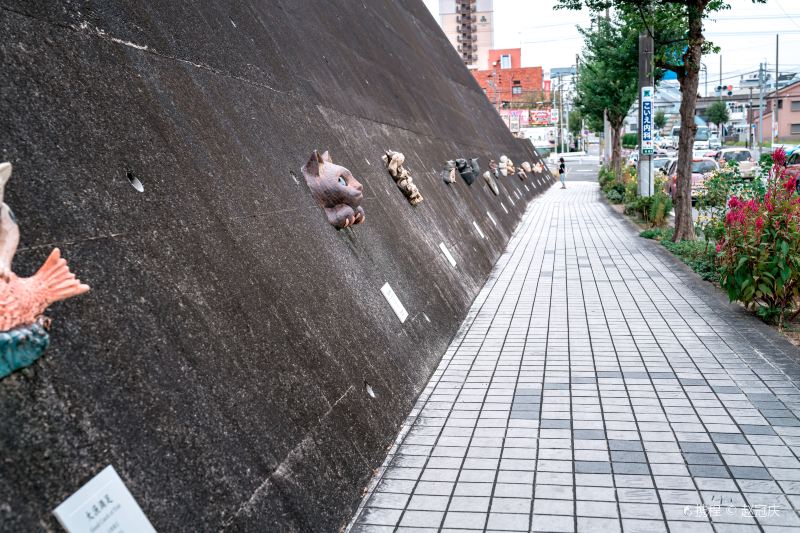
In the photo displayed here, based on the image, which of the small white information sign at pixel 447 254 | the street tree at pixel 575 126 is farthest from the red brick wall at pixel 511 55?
the small white information sign at pixel 447 254

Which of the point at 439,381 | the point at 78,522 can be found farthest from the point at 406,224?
the point at 78,522

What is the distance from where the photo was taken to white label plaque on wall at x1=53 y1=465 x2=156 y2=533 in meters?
2.19

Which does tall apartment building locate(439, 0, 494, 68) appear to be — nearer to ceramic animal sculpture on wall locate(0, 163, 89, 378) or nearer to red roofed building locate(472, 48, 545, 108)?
red roofed building locate(472, 48, 545, 108)

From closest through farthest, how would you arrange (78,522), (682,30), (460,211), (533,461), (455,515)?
(78,522) < (455,515) < (533,461) < (460,211) < (682,30)

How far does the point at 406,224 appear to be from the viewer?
8.02 m

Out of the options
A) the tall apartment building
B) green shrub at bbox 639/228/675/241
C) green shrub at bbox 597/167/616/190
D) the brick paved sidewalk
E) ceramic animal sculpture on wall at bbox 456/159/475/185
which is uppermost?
the tall apartment building

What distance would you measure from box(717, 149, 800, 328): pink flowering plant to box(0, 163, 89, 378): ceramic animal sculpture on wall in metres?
7.41

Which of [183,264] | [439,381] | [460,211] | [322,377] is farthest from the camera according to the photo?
[460,211]

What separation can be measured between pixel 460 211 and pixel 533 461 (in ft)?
25.3

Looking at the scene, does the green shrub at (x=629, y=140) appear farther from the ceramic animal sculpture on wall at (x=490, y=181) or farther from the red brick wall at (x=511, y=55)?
the ceramic animal sculpture on wall at (x=490, y=181)

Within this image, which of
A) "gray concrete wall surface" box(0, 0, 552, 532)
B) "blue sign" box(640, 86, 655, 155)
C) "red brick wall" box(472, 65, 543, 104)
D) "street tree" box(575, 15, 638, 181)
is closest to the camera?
"gray concrete wall surface" box(0, 0, 552, 532)

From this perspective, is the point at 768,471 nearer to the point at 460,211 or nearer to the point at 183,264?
the point at 183,264

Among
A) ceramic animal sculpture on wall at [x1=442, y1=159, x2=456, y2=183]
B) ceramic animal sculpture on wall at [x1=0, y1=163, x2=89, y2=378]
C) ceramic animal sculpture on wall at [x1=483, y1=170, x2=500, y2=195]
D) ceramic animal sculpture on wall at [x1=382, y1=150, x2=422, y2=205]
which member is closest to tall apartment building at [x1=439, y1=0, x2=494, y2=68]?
ceramic animal sculpture on wall at [x1=483, y1=170, x2=500, y2=195]

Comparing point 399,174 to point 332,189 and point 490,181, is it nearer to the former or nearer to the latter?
point 332,189
